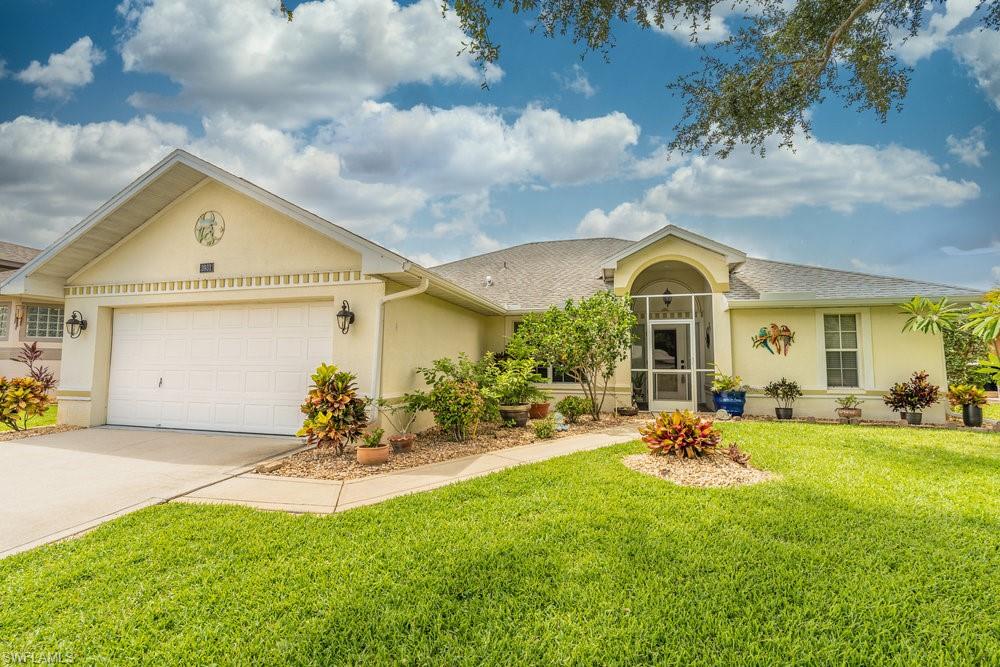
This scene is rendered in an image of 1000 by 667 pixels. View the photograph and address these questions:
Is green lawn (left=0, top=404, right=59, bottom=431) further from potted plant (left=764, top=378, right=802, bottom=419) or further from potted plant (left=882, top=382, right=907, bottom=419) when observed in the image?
potted plant (left=882, top=382, right=907, bottom=419)

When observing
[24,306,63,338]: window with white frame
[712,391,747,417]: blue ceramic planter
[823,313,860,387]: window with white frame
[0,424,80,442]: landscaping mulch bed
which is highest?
[24,306,63,338]: window with white frame

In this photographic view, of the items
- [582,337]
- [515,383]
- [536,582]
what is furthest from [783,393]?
[536,582]

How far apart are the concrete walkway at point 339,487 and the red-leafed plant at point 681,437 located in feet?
4.89

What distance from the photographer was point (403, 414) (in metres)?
8.16

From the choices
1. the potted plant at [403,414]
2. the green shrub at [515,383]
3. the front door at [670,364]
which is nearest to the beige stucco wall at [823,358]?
the front door at [670,364]

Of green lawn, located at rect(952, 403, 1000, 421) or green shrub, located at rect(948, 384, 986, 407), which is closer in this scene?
green shrub, located at rect(948, 384, 986, 407)

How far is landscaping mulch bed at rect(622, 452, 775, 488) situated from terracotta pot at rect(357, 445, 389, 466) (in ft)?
11.5

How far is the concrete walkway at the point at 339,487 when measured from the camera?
4.70m

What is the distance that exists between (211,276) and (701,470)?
360 inches

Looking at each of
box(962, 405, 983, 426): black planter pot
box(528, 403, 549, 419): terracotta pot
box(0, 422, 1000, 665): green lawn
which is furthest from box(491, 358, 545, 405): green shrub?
box(962, 405, 983, 426): black planter pot

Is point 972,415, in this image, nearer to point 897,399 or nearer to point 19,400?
point 897,399

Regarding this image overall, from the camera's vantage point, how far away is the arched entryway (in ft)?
40.0

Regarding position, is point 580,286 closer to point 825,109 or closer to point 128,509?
point 825,109

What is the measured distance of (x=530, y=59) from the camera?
9.10 meters
